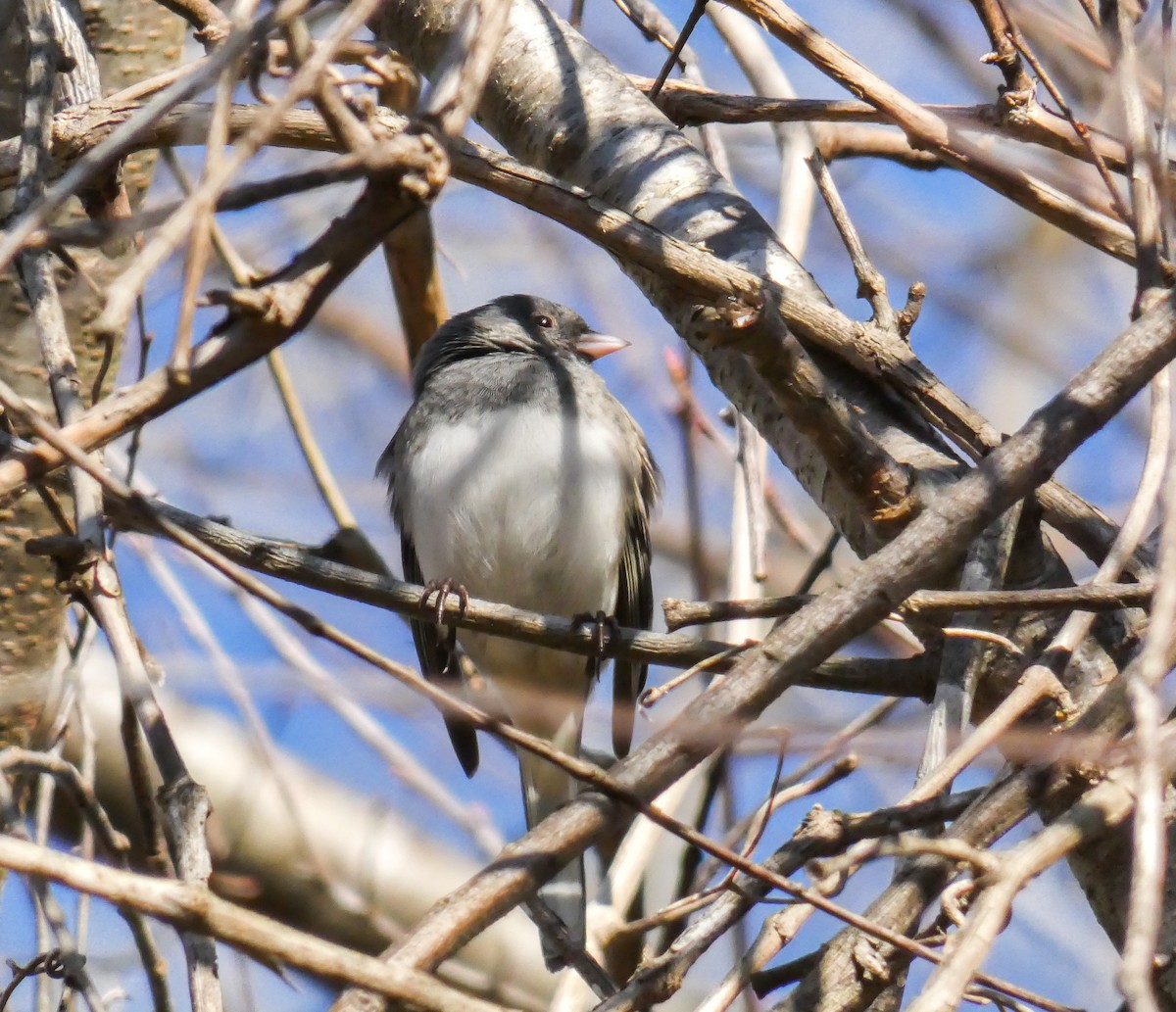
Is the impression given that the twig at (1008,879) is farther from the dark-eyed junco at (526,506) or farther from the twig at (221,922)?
the dark-eyed junco at (526,506)

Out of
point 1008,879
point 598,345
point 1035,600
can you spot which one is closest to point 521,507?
point 598,345

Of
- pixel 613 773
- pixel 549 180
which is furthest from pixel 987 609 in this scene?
pixel 549 180

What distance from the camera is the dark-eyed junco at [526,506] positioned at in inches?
134

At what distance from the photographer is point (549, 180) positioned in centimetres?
183

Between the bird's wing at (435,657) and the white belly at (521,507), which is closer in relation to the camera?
the white belly at (521,507)

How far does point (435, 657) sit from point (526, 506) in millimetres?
661

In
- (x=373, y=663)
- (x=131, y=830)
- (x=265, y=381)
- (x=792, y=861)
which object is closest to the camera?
(x=373, y=663)

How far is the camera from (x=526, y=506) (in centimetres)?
344

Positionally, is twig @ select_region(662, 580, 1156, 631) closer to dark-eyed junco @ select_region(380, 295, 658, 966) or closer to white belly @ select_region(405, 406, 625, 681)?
dark-eyed junco @ select_region(380, 295, 658, 966)

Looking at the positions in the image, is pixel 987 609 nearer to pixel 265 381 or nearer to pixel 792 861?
pixel 792 861

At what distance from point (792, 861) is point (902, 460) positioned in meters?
0.80

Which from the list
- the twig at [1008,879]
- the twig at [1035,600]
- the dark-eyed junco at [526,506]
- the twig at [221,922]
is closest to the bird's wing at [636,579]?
the dark-eyed junco at [526,506]

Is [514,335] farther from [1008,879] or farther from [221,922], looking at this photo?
[221,922]

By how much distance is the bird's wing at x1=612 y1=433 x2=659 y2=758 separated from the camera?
12.0ft
